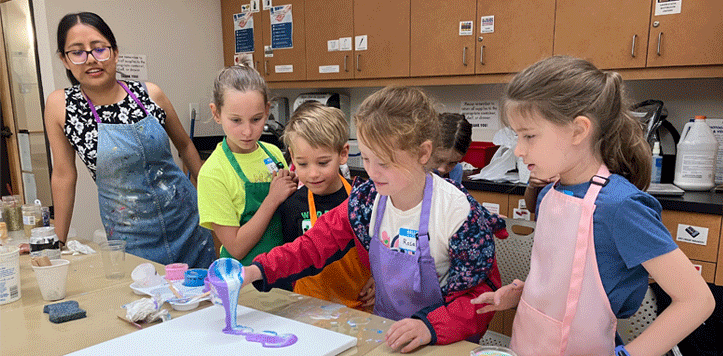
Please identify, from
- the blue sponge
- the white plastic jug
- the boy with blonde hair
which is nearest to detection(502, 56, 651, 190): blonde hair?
the boy with blonde hair

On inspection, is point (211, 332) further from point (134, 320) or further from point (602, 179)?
point (602, 179)

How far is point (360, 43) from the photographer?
2967 mm

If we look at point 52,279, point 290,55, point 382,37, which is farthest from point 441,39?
point 52,279

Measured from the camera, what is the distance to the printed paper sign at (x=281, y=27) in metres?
3.32

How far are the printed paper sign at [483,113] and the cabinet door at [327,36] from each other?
29.0 inches

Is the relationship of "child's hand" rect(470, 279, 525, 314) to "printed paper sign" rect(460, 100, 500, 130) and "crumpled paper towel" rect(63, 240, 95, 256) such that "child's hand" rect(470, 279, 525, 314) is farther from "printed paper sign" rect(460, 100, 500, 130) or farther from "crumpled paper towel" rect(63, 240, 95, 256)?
"printed paper sign" rect(460, 100, 500, 130)

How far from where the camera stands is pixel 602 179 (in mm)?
875

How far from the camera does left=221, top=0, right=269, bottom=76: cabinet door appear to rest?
11.6 feet

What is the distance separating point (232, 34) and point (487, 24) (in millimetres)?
2069

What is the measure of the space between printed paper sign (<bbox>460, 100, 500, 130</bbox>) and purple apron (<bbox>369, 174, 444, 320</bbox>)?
74.4 inches

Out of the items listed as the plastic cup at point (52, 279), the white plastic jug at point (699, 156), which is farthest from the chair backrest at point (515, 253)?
the white plastic jug at point (699, 156)

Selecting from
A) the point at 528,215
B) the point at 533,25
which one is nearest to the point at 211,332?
the point at 528,215

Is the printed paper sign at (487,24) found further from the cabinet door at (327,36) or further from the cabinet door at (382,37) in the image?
the cabinet door at (327,36)

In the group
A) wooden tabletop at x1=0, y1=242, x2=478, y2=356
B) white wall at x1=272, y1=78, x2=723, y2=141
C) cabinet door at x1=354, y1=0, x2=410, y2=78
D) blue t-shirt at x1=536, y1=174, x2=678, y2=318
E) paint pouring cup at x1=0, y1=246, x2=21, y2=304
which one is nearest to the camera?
blue t-shirt at x1=536, y1=174, x2=678, y2=318
